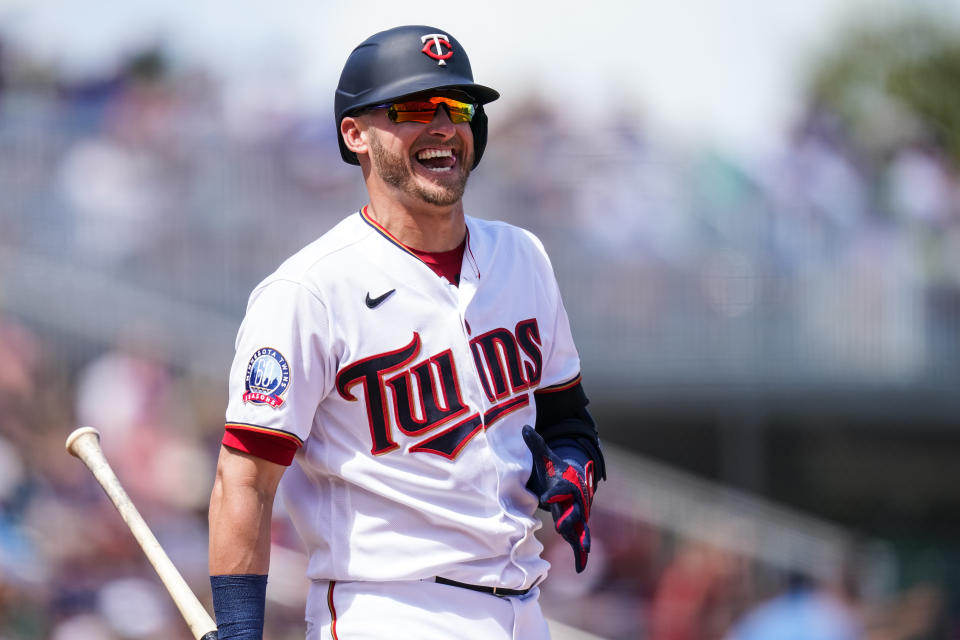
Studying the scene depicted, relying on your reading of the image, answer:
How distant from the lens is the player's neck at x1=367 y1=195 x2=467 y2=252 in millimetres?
2732

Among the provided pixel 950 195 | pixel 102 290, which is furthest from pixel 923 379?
pixel 102 290

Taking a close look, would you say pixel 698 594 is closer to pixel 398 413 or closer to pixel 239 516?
pixel 398 413

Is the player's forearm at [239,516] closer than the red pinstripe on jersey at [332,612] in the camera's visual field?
Yes

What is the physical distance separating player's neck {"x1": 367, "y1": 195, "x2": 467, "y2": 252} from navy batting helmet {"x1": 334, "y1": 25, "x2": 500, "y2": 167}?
0.74 feet

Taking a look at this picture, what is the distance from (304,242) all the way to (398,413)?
21.6ft

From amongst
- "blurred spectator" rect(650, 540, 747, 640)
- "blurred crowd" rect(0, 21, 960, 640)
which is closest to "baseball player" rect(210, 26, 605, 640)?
"blurred crowd" rect(0, 21, 960, 640)

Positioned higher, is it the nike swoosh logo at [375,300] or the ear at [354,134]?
the ear at [354,134]

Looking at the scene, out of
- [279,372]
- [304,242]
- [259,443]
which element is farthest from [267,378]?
[304,242]

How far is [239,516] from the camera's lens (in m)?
2.43

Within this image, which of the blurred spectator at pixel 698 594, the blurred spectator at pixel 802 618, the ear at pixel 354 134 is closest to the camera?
the ear at pixel 354 134

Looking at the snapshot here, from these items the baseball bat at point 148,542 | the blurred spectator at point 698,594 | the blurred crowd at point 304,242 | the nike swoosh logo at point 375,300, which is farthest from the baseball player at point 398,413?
the blurred spectator at point 698,594

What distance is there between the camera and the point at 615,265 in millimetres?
9570

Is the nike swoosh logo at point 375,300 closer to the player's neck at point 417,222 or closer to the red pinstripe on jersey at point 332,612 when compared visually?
the player's neck at point 417,222

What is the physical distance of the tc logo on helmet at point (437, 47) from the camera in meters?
2.70
